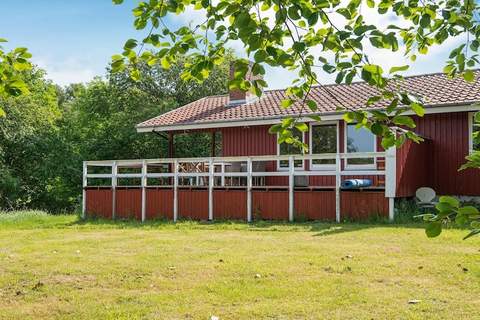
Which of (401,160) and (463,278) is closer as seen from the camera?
(463,278)

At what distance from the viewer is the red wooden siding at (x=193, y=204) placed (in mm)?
13312

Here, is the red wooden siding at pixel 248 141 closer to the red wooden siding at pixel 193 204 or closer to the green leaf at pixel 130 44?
the red wooden siding at pixel 193 204

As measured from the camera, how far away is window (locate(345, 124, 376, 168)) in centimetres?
1409

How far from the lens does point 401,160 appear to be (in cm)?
1180

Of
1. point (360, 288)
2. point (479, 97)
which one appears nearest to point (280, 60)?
point (360, 288)

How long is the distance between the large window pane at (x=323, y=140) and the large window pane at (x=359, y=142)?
1.50 ft

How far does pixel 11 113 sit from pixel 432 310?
1060 inches

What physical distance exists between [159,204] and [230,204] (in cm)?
212

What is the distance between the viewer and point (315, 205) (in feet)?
39.3

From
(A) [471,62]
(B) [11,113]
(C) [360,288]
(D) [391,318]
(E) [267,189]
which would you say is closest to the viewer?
(A) [471,62]

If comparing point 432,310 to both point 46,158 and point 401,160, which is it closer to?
point 401,160

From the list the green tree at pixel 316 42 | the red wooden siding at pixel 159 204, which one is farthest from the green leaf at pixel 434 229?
the red wooden siding at pixel 159 204

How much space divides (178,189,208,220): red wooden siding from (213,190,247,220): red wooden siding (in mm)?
302

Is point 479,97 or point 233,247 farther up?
point 479,97
